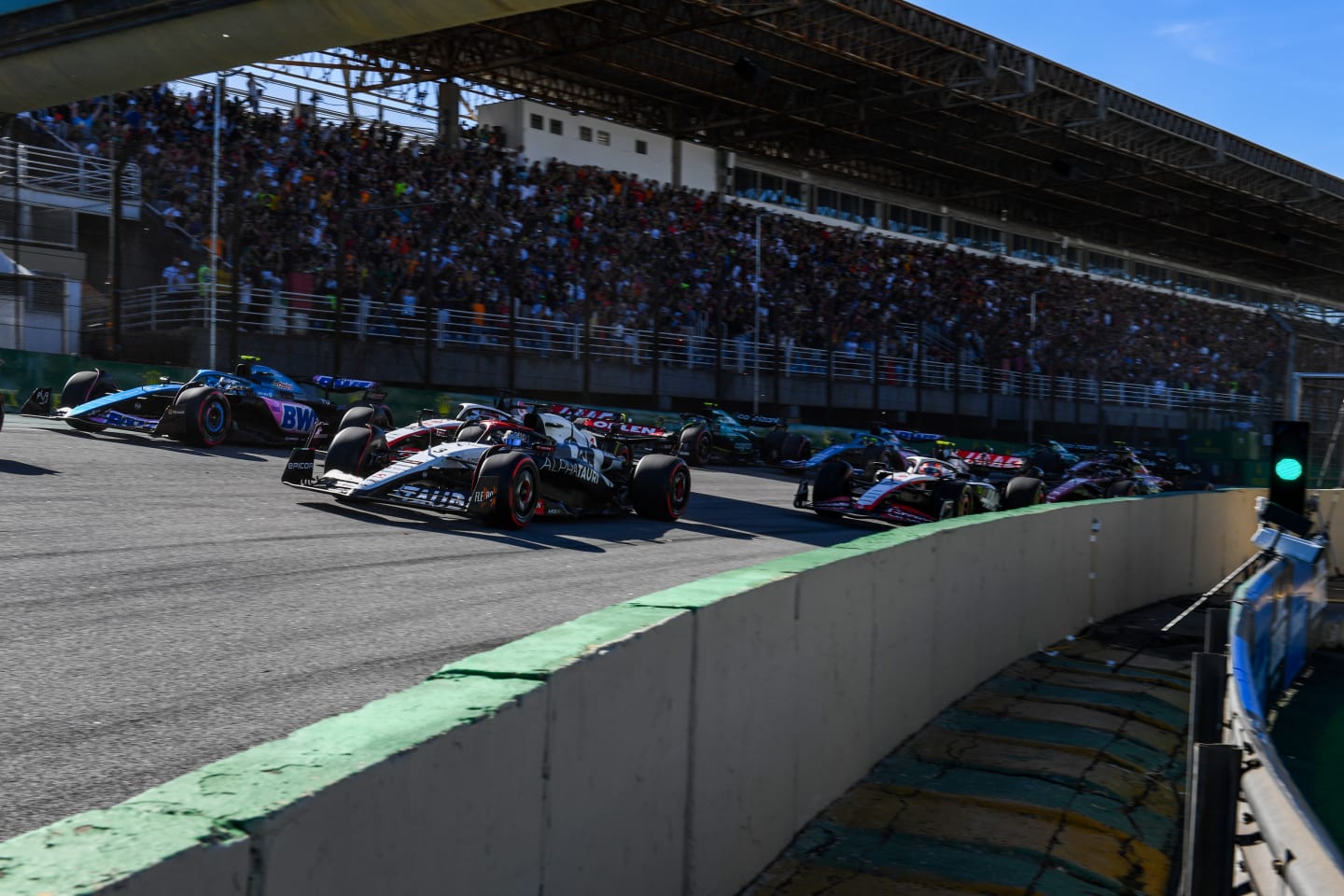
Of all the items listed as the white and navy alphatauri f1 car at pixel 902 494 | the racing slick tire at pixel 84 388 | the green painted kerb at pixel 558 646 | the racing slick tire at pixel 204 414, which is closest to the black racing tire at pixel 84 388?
the racing slick tire at pixel 84 388

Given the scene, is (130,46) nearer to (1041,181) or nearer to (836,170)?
(836,170)

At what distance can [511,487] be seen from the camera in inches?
429

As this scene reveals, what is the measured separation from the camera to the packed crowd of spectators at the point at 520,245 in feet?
68.7

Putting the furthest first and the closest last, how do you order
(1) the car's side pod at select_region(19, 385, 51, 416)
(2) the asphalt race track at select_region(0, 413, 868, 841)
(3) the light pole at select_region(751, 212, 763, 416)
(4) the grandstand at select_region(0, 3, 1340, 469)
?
(3) the light pole at select_region(751, 212, 763, 416) → (4) the grandstand at select_region(0, 3, 1340, 469) → (1) the car's side pod at select_region(19, 385, 51, 416) → (2) the asphalt race track at select_region(0, 413, 868, 841)

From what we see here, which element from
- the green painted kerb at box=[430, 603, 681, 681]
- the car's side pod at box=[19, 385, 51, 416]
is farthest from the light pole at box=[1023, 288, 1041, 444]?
the green painted kerb at box=[430, 603, 681, 681]

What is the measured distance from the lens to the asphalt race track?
14.4 ft

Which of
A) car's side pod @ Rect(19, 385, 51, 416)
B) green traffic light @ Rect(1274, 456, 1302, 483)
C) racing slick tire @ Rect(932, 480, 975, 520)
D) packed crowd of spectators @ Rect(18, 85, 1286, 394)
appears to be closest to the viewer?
green traffic light @ Rect(1274, 456, 1302, 483)

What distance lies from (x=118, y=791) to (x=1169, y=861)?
4069 millimetres

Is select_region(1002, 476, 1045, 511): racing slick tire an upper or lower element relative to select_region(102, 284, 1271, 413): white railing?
lower

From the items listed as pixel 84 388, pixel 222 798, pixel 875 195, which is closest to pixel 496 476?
pixel 84 388

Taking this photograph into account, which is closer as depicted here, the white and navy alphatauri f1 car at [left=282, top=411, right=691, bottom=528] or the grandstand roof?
the white and navy alphatauri f1 car at [left=282, top=411, right=691, bottom=528]

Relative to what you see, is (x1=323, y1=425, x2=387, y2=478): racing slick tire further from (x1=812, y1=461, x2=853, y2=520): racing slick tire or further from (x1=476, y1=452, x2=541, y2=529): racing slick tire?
(x1=812, y1=461, x2=853, y2=520): racing slick tire

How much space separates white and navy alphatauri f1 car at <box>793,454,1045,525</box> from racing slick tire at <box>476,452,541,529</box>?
15.3 ft

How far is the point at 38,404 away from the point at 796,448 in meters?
12.1
